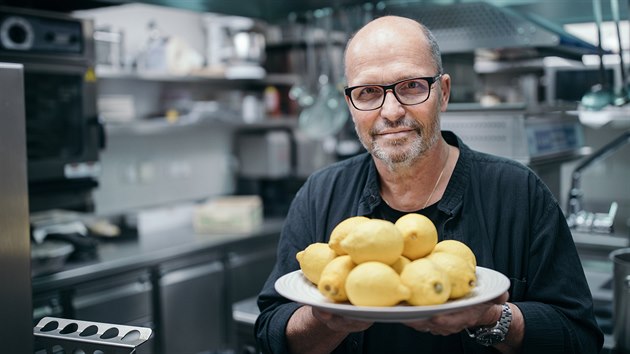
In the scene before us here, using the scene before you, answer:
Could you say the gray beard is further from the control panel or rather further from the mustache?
the control panel

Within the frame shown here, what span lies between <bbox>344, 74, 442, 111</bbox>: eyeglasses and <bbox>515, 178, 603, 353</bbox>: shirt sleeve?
0.38 meters

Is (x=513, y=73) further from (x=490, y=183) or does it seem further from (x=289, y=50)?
(x=490, y=183)

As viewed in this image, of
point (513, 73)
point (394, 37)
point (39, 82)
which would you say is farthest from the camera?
point (513, 73)

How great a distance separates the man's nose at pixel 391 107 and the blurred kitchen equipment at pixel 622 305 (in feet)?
2.67

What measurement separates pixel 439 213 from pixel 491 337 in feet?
1.09

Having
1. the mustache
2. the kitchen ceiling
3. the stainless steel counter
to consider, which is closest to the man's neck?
the mustache

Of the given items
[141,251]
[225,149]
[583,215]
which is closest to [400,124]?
[583,215]

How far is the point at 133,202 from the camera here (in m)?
4.52

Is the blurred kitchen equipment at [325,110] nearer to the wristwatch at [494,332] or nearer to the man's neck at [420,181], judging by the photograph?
the man's neck at [420,181]

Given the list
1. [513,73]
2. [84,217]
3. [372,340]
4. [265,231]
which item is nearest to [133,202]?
[84,217]

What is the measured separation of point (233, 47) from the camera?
15.8 feet

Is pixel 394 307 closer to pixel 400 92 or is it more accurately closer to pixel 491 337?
pixel 491 337

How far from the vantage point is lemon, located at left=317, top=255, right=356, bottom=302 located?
1.08 metres

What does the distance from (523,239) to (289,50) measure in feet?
13.2
